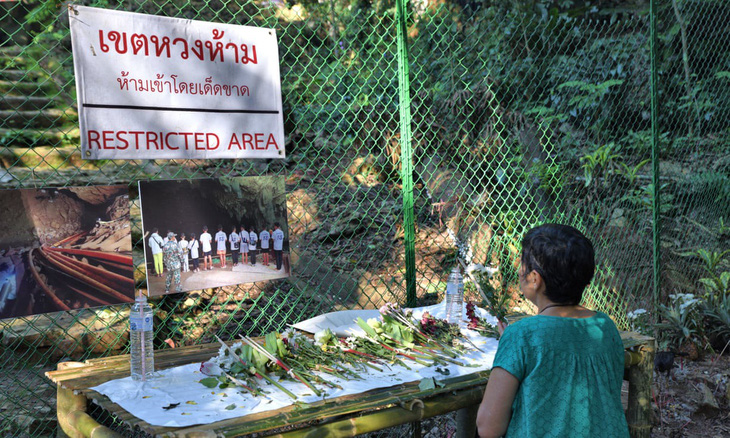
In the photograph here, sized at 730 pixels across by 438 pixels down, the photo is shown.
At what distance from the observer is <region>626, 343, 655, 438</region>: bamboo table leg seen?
3127 millimetres

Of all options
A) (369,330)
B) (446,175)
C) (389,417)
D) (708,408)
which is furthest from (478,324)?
(446,175)

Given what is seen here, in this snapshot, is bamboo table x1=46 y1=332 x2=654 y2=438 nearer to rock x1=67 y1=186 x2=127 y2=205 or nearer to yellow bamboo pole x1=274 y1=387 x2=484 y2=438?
yellow bamboo pole x1=274 y1=387 x2=484 y2=438

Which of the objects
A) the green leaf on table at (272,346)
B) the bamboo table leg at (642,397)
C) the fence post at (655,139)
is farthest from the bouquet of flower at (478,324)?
the fence post at (655,139)

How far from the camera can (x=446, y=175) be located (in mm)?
6211

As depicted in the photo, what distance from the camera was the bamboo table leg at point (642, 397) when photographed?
3127mm

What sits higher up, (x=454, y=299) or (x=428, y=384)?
(x=454, y=299)

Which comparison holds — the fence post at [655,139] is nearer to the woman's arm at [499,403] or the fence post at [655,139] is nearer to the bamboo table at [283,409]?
the bamboo table at [283,409]

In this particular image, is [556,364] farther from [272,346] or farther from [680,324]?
[680,324]

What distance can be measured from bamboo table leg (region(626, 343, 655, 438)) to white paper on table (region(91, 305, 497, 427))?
108 centimetres

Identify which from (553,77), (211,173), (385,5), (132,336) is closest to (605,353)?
(132,336)

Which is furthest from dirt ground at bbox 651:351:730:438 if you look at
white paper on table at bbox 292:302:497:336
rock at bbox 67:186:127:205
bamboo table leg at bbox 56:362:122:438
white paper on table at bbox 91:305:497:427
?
rock at bbox 67:186:127:205

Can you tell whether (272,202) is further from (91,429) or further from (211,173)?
(211,173)

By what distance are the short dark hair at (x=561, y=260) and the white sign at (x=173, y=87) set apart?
67.2 inches

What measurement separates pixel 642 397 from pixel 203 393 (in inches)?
93.1
